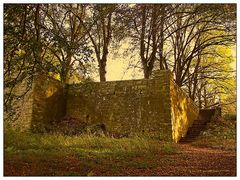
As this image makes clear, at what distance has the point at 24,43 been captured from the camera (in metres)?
7.08

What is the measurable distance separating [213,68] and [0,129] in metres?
16.0

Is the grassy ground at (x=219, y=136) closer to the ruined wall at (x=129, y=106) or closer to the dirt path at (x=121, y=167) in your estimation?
the ruined wall at (x=129, y=106)

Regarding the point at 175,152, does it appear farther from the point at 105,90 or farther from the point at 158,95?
the point at 105,90

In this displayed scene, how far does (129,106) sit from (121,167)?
6.69 m

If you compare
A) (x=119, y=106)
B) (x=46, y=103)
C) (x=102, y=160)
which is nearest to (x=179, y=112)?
(x=119, y=106)

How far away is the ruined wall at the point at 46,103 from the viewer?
526 inches

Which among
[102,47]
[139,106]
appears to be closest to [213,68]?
[102,47]

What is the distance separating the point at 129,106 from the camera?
44.3 ft

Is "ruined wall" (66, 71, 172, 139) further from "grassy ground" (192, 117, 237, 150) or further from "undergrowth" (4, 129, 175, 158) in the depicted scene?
"undergrowth" (4, 129, 175, 158)

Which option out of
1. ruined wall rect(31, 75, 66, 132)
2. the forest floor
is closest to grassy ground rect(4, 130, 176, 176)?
the forest floor

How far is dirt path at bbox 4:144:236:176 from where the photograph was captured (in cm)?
591

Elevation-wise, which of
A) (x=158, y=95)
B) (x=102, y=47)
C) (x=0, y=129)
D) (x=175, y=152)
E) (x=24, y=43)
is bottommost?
(x=175, y=152)

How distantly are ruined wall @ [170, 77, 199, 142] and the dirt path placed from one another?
4.88 metres

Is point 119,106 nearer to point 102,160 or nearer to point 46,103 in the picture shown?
point 46,103
